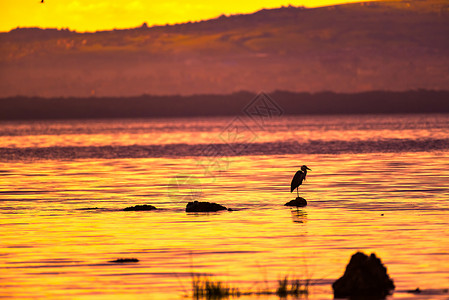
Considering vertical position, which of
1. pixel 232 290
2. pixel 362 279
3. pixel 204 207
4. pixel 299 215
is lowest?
pixel 232 290

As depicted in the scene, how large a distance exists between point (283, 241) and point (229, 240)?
1729 mm

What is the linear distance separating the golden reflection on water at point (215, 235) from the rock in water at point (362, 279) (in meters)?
0.46

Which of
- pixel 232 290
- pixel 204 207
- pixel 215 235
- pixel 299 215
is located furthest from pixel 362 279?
pixel 204 207

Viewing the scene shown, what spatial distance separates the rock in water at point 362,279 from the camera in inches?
798

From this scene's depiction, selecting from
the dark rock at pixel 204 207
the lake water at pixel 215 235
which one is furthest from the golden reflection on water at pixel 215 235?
the dark rock at pixel 204 207

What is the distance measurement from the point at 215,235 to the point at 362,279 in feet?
36.5

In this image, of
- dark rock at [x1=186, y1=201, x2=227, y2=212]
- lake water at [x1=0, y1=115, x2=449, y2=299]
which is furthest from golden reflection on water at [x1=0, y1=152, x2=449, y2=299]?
dark rock at [x1=186, y1=201, x2=227, y2=212]

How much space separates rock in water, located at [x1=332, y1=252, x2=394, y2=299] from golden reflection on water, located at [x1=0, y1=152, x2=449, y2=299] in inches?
17.9

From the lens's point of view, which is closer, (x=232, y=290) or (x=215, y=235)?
(x=232, y=290)

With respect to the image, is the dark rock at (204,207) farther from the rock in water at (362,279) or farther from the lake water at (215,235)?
the rock in water at (362,279)

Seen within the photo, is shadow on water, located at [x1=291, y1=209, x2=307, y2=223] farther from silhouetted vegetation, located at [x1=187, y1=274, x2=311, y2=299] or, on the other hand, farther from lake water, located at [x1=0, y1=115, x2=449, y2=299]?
silhouetted vegetation, located at [x1=187, y1=274, x2=311, y2=299]

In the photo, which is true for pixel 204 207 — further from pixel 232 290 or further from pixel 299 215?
pixel 232 290

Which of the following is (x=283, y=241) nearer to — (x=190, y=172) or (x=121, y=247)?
(x=121, y=247)

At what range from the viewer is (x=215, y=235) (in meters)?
30.9
